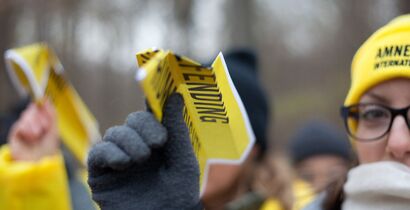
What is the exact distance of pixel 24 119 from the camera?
2.65 meters

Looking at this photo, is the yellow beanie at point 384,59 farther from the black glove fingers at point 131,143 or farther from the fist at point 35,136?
the fist at point 35,136

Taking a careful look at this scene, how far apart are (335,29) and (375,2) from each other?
6.27 meters

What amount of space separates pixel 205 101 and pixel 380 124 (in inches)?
26.1

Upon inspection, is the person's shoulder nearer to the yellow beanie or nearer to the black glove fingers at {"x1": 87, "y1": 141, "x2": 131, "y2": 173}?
the yellow beanie

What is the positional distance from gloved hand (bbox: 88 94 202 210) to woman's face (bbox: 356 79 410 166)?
607mm

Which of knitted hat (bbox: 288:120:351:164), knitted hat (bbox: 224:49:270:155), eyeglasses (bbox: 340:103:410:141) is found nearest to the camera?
eyeglasses (bbox: 340:103:410:141)

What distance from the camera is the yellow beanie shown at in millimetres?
1907

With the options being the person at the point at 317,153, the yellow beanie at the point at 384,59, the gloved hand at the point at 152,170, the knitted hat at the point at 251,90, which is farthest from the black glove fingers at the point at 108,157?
the person at the point at 317,153

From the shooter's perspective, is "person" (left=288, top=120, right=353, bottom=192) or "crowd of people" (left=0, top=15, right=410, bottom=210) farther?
"person" (left=288, top=120, right=353, bottom=192)

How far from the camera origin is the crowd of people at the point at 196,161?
154 cm

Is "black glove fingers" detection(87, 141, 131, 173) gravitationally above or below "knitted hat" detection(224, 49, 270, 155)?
above

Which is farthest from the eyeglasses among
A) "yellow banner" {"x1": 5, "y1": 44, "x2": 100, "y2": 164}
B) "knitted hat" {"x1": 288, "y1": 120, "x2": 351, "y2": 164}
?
"knitted hat" {"x1": 288, "y1": 120, "x2": 351, "y2": 164}

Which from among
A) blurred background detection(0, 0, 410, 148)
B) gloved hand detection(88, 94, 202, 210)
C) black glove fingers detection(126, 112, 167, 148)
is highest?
black glove fingers detection(126, 112, 167, 148)

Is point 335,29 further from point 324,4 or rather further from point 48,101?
point 48,101
